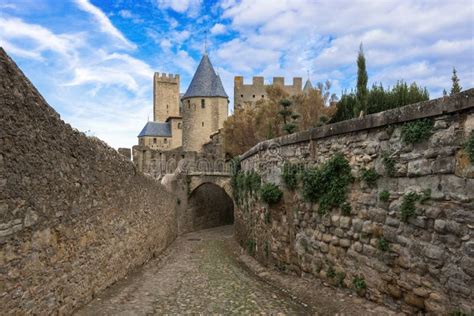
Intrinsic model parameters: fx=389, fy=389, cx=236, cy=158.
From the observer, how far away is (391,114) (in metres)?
4.39

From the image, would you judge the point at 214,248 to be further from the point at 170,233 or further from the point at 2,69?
the point at 2,69

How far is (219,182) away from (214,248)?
301 inches

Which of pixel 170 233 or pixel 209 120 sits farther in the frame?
pixel 209 120

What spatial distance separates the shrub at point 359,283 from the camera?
4829mm

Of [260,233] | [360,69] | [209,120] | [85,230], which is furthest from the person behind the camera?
[209,120]

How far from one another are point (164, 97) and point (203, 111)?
2185 cm

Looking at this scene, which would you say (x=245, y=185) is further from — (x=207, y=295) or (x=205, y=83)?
(x=205, y=83)

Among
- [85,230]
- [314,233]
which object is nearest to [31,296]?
[85,230]

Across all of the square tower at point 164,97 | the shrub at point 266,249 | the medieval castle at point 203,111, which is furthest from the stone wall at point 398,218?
the square tower at point 164,97

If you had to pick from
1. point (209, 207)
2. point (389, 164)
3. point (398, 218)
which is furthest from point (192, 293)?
point (209, 207)

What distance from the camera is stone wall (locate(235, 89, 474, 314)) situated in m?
3.49

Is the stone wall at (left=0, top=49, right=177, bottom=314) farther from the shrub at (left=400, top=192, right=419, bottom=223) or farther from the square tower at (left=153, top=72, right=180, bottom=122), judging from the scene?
the square tower at (left=153, top=72, right=180, bottom=122)

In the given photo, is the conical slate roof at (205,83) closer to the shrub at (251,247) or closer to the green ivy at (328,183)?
the shrub at (251,247)

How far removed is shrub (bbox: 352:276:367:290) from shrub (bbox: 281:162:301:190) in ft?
7.23
